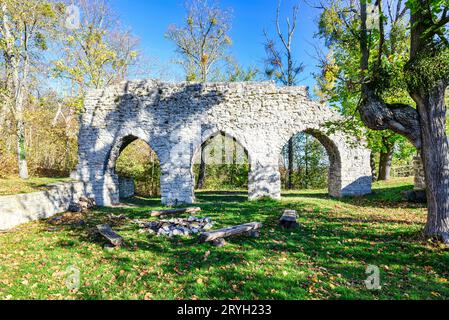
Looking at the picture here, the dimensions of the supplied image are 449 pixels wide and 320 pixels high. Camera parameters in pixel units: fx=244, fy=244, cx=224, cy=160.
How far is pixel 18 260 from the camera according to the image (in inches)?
202

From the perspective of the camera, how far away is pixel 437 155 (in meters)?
5.56

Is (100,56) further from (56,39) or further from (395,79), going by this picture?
(395,79)

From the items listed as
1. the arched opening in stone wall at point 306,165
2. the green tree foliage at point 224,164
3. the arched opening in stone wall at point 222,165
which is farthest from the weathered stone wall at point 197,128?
the green tree foliage at point 224,164

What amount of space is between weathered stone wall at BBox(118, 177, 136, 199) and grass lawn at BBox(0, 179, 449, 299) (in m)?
8.58

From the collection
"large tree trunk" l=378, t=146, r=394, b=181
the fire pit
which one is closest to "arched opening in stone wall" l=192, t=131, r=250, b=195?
"large tree trunk" l=378, t=146, r=394, b=181

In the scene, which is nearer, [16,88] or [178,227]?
[178,227]

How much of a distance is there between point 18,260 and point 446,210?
9.42 meters

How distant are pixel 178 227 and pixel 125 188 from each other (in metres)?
11.3

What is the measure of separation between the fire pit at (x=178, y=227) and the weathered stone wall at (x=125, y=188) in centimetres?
931

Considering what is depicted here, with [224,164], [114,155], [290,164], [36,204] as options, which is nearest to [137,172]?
[114,155]

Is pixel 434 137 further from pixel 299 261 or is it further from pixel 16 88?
pixel 16 88

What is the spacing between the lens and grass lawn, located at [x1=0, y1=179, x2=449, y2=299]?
3.88 metres

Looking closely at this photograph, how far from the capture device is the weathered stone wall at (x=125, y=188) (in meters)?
16.4

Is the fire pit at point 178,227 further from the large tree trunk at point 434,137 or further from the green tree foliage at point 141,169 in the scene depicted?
the green tree foliage at point 141,169
